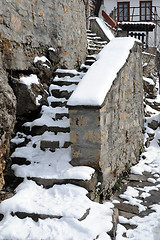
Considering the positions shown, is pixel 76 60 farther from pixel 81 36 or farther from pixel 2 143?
pixel 2 143

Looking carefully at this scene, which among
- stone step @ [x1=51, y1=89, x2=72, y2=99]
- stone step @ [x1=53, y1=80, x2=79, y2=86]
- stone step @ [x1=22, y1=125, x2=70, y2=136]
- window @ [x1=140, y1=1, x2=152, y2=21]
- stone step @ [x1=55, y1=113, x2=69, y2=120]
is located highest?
window @ [x1=140, y1=1, x2=152, y2=21]

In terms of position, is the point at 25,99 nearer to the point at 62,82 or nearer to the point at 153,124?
the point at 62,82

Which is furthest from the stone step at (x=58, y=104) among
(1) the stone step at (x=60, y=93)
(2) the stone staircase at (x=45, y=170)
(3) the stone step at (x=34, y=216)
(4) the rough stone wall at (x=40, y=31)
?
(3) the stone step at (x=34, y=216)

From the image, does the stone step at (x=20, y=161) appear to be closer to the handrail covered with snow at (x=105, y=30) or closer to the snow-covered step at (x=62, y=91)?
the snow-covered step at (x=62, y=91)

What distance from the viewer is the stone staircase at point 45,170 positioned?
2531 mm

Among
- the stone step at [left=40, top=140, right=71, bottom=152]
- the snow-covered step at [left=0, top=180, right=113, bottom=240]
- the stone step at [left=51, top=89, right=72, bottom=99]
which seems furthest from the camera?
the stone step at [left=51, top=89, right=72, bottom=99]

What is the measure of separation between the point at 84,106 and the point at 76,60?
275cm

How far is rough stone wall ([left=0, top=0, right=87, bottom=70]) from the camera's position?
3566 millimetres

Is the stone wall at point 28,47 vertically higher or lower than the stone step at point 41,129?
higher

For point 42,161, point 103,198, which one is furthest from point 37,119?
point 103,198

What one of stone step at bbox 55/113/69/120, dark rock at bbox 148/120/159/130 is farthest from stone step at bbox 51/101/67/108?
dark rock at bbox 148/120/159/130

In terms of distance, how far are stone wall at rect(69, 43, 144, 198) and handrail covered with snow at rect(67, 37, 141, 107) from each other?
0.28 feet

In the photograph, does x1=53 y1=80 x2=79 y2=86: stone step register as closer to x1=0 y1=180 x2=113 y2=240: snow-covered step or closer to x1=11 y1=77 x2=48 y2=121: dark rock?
x1=11 y1=77 x2=48 y2=121: dark rock

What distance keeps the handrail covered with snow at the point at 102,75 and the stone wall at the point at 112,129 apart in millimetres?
85
